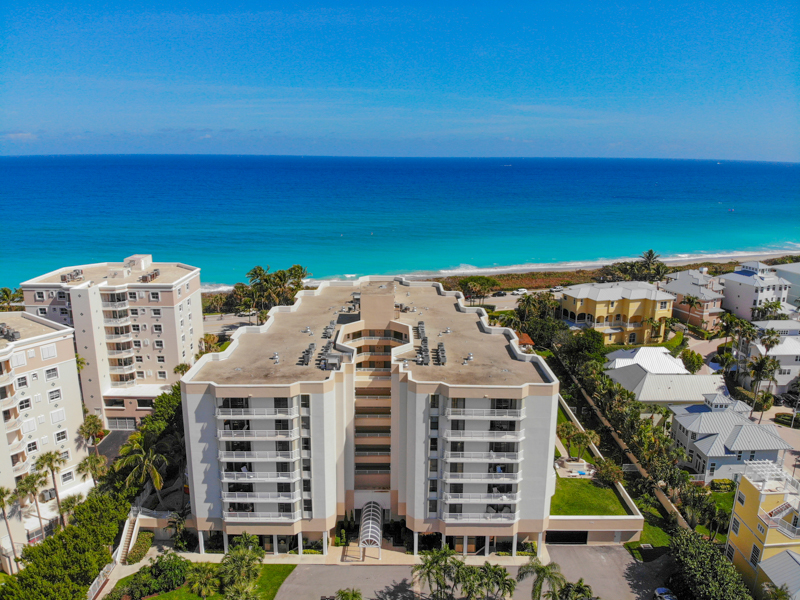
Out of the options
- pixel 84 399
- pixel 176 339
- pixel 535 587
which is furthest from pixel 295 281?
pixel 535 587

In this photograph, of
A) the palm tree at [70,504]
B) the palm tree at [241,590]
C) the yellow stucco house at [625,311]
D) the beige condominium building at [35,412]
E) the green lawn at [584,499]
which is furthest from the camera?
the yellow stucco house at [625,311]

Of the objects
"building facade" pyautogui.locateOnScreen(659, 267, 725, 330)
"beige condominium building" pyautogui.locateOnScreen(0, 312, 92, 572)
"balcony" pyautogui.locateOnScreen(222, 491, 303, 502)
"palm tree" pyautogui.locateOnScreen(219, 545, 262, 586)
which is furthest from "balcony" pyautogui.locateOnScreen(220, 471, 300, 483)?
"building facade" pyautogui.locateOnScreen(659, 267, 725, 330)

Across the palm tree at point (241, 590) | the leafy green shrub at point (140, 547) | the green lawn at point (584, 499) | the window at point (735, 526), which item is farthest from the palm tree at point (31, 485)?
the window at point (735, 526)

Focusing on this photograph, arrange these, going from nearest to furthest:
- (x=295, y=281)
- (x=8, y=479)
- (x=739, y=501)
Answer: (x=739, y=501)
(x=8, y=479)
(x=295, y=281)

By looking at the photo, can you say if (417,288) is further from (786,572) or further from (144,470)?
(786,572)

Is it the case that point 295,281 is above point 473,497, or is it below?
above

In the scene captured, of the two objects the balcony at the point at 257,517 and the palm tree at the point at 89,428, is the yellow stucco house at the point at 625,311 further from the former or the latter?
the palm tree at the point at 89,428

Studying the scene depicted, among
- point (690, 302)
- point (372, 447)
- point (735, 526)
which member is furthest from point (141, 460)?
point (690, 302)
